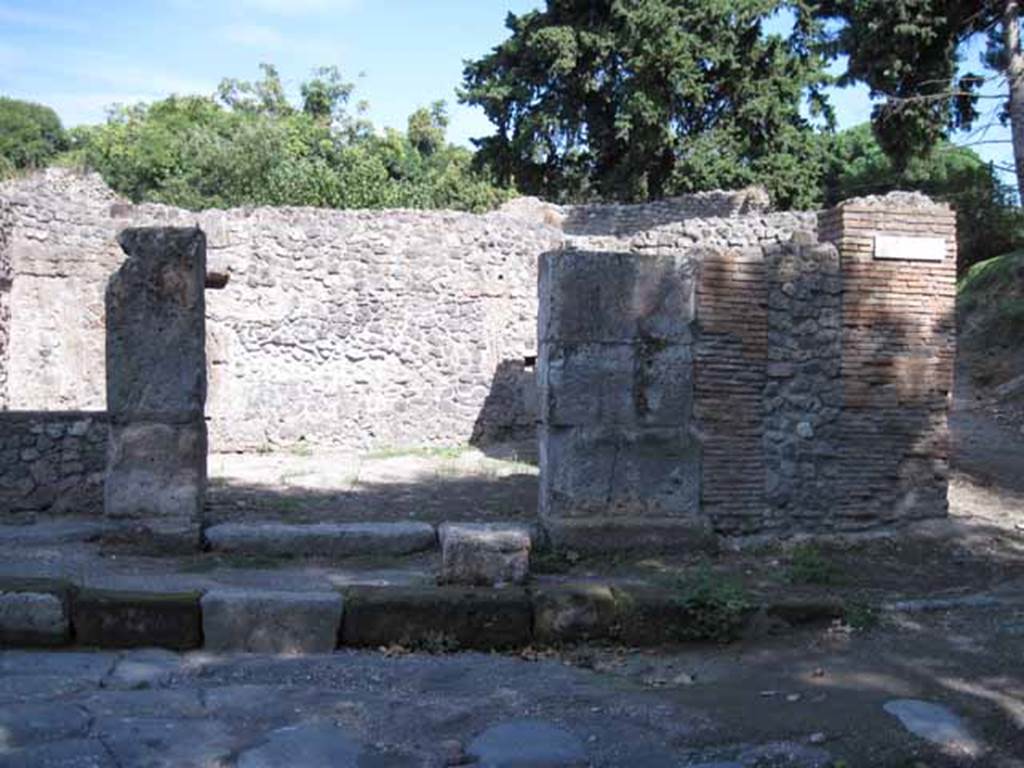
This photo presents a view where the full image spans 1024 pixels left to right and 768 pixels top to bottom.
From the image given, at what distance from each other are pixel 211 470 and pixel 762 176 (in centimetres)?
1769

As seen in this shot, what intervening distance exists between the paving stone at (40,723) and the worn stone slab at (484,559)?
6.99 feet

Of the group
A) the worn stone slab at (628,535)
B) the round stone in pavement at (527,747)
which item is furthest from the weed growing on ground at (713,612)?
the round stone in pavement at (527,747)

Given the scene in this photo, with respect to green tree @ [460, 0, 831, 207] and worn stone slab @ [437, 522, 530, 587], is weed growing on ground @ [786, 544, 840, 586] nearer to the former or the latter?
worn stone slab @ [437, 522, 530, 587]

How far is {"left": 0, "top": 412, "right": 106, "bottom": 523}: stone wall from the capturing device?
7.25 metres

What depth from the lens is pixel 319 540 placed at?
6562 mm

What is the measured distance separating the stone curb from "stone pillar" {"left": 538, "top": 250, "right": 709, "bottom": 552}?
1.13 metres

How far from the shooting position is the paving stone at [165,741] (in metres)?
3.69

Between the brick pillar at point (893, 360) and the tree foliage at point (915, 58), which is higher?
the tree foliage at point (915, 58)

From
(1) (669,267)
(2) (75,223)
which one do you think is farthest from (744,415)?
(2) (75,223)

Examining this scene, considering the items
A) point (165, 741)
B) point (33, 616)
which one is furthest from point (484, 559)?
point (33, 616)

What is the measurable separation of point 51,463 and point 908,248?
6331 millimetres

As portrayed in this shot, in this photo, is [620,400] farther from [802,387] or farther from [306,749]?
[306,749]

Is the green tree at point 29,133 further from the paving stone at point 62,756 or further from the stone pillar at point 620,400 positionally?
the paving stone at point 62,756

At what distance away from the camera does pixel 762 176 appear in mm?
24375
